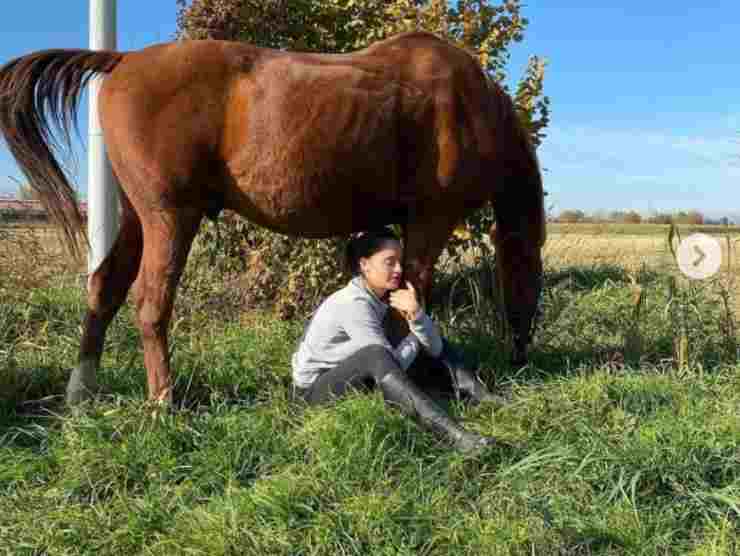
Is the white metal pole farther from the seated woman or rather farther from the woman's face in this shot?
the woman's face

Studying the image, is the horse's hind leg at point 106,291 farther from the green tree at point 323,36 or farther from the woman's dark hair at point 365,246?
the green tree at point 323,36

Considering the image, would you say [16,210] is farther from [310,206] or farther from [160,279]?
[310,206]

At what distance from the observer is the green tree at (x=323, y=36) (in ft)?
18.4

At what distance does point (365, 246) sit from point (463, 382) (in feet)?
2.81

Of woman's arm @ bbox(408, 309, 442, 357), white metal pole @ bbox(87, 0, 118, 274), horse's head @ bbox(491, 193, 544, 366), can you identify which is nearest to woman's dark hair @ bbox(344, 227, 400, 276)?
woman's arm @ bbox(408, 309, 442, 357)

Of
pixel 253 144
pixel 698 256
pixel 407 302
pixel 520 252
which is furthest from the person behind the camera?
pixel 520 252

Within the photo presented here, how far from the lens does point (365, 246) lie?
3.48 metres

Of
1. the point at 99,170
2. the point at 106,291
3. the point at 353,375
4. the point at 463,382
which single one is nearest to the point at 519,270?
the point at 463,382

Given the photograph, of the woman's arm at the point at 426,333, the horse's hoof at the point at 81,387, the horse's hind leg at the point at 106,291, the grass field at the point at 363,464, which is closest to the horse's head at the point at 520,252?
the grass field at the point at 363,464

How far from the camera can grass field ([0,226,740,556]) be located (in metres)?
2.19

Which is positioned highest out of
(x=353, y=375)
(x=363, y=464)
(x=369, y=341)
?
(x=369, y=341)

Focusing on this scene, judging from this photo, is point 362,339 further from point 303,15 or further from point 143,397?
point 303,15

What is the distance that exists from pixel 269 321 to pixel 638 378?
282cm

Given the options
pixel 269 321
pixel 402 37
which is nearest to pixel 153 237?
pixel 402 37
